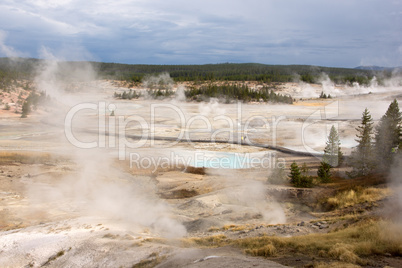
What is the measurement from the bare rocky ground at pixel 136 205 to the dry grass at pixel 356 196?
39.0 inches

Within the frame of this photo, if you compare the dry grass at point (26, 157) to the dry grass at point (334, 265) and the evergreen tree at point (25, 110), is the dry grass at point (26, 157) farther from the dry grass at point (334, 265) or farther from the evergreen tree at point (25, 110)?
the dry grass at point (334, 265)

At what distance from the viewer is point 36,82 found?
197 ft

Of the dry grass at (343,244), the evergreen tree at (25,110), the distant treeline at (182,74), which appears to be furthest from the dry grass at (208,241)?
the distant treeline at (182,74)

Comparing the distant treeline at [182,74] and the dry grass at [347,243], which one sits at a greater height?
the distant treeline at [182,74]

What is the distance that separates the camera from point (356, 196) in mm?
15305

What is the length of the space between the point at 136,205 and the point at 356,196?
10760 mm

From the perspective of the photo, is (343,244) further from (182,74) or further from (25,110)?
(182,74)

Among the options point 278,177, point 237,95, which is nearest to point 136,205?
point 278,177

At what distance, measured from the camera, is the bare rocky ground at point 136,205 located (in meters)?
11.0

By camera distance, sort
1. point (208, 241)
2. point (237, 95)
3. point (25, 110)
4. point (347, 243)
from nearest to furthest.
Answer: point (347, 243), point (208, 241), point (25, 110), point (237, 95)

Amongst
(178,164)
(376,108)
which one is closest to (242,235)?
(178,164)

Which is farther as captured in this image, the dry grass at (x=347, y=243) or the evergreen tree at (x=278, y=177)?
the evergreen tree at (x=278, y=177)

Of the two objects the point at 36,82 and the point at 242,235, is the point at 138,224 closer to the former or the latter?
the point at 242,235

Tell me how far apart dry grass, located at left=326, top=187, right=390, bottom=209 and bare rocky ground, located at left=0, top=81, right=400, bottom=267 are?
99cm
